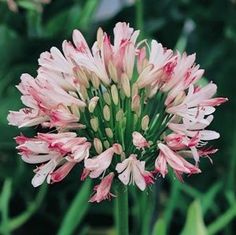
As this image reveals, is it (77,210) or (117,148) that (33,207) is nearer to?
(77,210)

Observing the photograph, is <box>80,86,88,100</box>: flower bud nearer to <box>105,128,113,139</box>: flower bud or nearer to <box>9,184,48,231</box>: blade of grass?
<box>105,128,113,139</box>: flower bud

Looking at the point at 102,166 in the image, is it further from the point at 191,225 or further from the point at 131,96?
the point at 191,225

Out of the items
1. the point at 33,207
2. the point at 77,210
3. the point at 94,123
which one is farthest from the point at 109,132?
the point at 33,207

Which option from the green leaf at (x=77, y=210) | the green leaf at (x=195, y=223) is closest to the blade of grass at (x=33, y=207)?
the green leaf at (x=77, y=210)

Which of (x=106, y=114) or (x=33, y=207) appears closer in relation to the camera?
(x=106, y=114)

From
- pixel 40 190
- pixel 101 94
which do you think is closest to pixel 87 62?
pixel 101 94

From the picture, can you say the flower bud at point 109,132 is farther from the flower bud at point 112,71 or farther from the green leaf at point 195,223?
the green leaf at point 195,223
